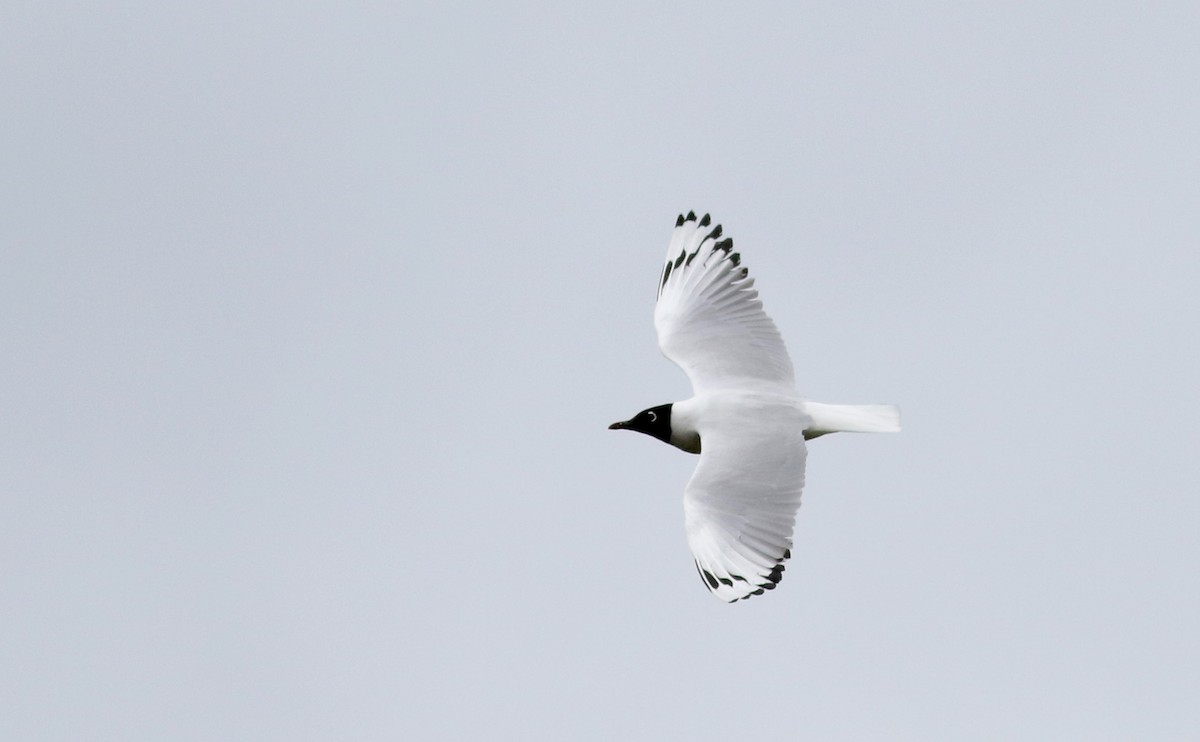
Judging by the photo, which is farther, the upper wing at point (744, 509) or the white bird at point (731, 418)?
the white bird at point (731, 418)

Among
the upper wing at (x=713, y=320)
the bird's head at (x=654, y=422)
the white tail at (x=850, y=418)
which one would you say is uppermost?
the upper wing at (x=713, y=320)

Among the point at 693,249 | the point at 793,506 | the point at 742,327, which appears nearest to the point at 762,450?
the point at 793,506

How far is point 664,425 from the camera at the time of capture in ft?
54.7

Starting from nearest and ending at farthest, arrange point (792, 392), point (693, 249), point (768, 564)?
1. point (768, 564)
2. point (792, 392)
3. point (693, 249)

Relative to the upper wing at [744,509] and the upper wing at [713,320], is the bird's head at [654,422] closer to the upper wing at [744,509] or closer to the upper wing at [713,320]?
the upper wing at [713,320]

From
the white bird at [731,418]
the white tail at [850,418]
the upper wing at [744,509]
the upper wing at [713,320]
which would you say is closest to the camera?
the upper wing at [744,509]

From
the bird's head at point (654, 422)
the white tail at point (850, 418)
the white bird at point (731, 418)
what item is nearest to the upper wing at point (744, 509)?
the white bird at point (731, 418)

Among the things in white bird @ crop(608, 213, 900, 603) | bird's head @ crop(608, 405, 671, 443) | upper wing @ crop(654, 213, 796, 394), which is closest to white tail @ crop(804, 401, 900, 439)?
white bird @ crop(608, 213, 900, 603)

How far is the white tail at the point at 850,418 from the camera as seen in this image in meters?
16.2

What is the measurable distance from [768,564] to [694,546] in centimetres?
65

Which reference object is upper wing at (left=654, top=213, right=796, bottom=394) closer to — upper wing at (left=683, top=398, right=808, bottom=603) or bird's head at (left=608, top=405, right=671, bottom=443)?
bird's head at (left=608, top=405, right=671, bottom=443)

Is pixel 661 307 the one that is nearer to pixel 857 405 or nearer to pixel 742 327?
pixel 742 327

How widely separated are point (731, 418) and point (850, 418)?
1.16m

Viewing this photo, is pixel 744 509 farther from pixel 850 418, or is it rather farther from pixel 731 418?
pixel 850 418
